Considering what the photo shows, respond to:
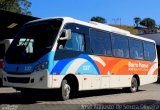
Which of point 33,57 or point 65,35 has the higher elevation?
point 65,35

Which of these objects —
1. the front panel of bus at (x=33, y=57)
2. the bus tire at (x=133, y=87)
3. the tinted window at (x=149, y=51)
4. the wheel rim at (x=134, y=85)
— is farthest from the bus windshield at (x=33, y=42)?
the tinted window at (x=149, y=51)

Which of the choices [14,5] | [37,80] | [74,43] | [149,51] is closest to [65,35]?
[74,43]

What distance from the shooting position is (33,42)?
13711mm

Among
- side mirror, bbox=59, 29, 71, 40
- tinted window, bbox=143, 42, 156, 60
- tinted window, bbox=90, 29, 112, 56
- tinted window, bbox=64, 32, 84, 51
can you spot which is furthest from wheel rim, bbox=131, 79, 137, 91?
side mirror, bbox=59, 29, 71, 40

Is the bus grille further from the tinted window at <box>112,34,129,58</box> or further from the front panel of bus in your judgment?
the tinted window at <box>112,34,129,58</box>

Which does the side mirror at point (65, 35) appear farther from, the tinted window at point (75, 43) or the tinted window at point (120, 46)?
the tinted window at point (120, 46)

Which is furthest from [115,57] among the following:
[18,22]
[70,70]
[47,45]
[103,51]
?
[18,22]

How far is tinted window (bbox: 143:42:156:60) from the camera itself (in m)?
21.9

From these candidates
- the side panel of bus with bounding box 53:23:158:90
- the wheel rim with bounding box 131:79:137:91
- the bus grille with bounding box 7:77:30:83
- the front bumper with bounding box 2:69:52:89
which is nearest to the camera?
the front bumper with bounding box 2:69:52:89

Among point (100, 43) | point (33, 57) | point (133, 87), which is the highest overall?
point (100, 43)

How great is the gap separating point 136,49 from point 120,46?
216cm

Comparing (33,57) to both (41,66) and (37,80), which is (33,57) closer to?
(41,66)

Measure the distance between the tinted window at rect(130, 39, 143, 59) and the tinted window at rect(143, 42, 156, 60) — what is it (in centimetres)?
63

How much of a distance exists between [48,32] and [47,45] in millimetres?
646
